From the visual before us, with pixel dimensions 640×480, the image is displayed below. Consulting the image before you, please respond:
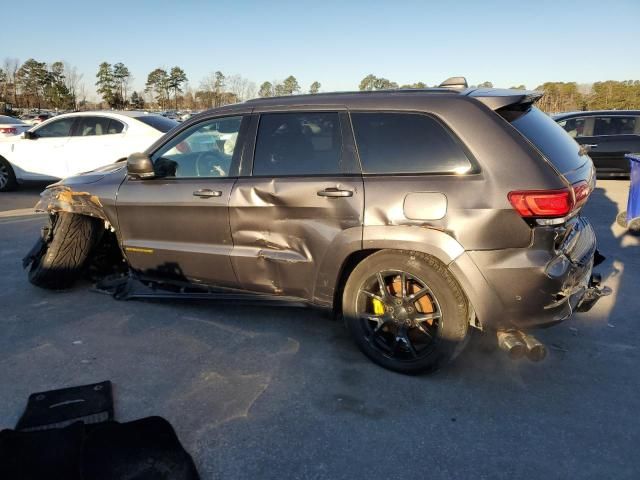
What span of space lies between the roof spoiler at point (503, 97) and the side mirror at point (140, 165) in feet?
8.12

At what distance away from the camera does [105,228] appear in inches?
189

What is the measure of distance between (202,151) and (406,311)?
212 centimetres

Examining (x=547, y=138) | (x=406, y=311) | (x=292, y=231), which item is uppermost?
(x=547, y=138)

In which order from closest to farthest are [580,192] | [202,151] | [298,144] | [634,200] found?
1. [580,192]
2. [298,144]
3. [202,151]
4. [634,200]

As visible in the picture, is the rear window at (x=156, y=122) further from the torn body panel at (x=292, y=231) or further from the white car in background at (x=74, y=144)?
the torn body panel at (x=292, y=231)

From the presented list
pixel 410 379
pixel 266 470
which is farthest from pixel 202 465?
pixel 410 379

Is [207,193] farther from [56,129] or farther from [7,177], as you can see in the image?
[7,177]

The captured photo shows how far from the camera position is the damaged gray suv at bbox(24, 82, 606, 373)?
2.78 metres

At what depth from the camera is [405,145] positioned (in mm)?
3074

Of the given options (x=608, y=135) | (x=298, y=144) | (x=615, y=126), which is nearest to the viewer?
(x=298, y=144)

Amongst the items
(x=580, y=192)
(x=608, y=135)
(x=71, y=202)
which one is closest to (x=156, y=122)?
(x=71, y=202)

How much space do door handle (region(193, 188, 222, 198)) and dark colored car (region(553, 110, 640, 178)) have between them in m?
10.4

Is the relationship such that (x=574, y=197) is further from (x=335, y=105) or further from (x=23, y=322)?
(x=23, y=322)

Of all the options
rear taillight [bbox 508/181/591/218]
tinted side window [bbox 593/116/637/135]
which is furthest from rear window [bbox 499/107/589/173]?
tinted side window [bbox 593/116/637/135]
